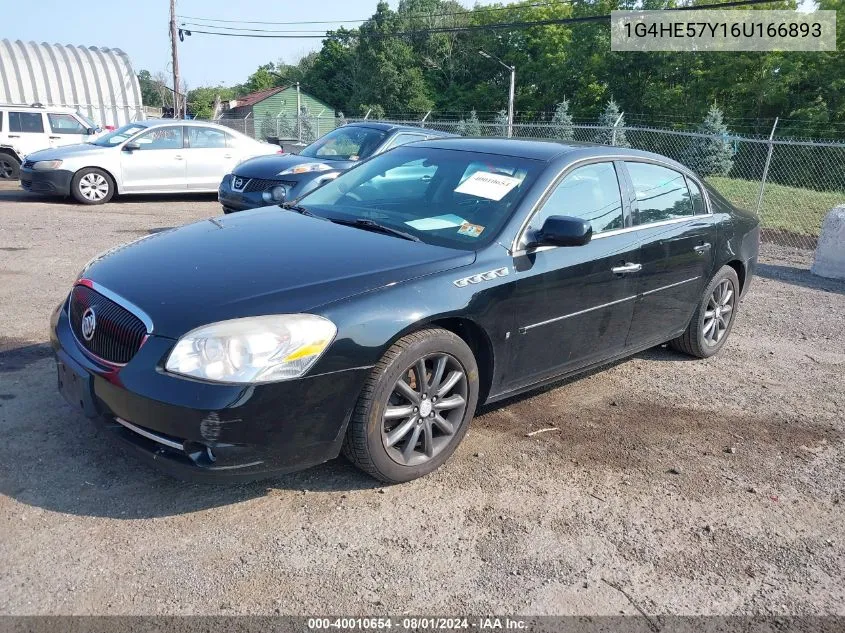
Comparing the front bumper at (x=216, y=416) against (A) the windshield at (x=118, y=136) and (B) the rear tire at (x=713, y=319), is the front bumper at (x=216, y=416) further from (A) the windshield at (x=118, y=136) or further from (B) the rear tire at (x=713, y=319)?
(A) the windshield at (x=118, y=136)

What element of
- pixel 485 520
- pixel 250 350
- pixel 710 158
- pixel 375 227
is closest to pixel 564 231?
pixel 375 227

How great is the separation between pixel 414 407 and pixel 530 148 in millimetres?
1943

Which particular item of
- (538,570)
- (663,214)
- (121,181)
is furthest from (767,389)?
(121,181)

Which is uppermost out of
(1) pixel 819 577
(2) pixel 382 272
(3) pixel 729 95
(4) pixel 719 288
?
(3) pixel 729 95

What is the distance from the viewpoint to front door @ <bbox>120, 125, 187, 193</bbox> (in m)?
12.9

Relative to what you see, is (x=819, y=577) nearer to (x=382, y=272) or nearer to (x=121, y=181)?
(x=382, y=272)

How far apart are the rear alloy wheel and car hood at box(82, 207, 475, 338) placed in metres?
9.53

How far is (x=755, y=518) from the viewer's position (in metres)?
3.51

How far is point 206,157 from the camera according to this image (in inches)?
531

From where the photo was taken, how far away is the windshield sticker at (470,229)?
155 inches

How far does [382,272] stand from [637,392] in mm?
2403

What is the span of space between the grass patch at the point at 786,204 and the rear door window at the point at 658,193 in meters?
8.74

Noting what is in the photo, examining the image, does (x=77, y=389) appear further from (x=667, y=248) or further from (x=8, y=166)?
(x=8, y=166)

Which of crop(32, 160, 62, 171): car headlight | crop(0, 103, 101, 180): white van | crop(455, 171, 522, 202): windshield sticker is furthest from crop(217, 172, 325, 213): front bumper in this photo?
crop(0, 103, 101, 180): white van
